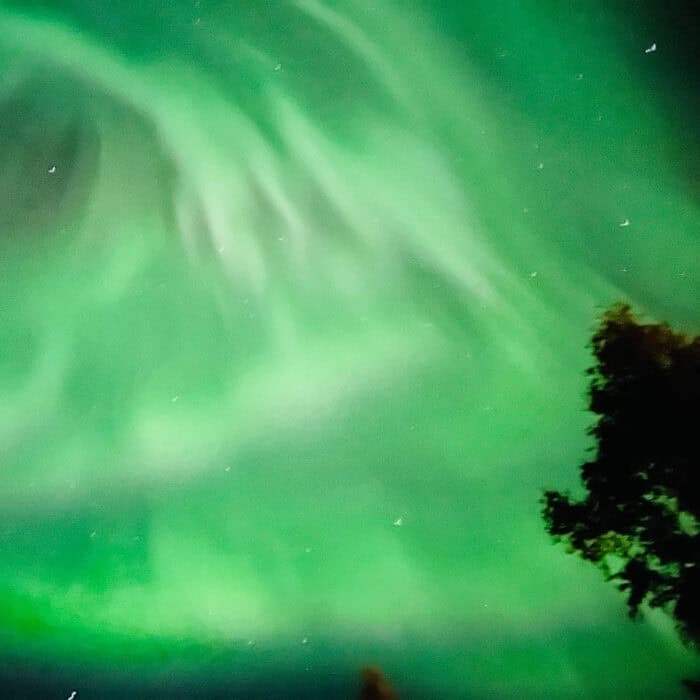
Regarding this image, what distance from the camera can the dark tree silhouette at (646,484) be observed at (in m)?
1.02

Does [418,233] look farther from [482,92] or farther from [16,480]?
[16,480]

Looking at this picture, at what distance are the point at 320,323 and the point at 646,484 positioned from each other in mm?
541

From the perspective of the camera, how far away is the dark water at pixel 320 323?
3.53 ft

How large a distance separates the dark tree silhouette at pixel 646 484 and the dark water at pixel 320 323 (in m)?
0.03

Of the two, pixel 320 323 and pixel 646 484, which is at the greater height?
pixel 320 323

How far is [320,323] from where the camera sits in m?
1.18

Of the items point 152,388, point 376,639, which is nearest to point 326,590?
point 376,639

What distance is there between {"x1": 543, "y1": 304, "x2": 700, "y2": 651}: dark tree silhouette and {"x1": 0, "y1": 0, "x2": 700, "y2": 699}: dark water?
1.3 inches

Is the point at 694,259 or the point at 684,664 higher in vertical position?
the point at 694,259

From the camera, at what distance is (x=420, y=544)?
1.09 metres

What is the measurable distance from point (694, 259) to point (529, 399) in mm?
331

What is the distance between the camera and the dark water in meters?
1.08

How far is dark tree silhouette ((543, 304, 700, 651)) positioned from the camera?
3.35ft

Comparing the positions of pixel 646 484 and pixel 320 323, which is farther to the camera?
pixel 320 323
